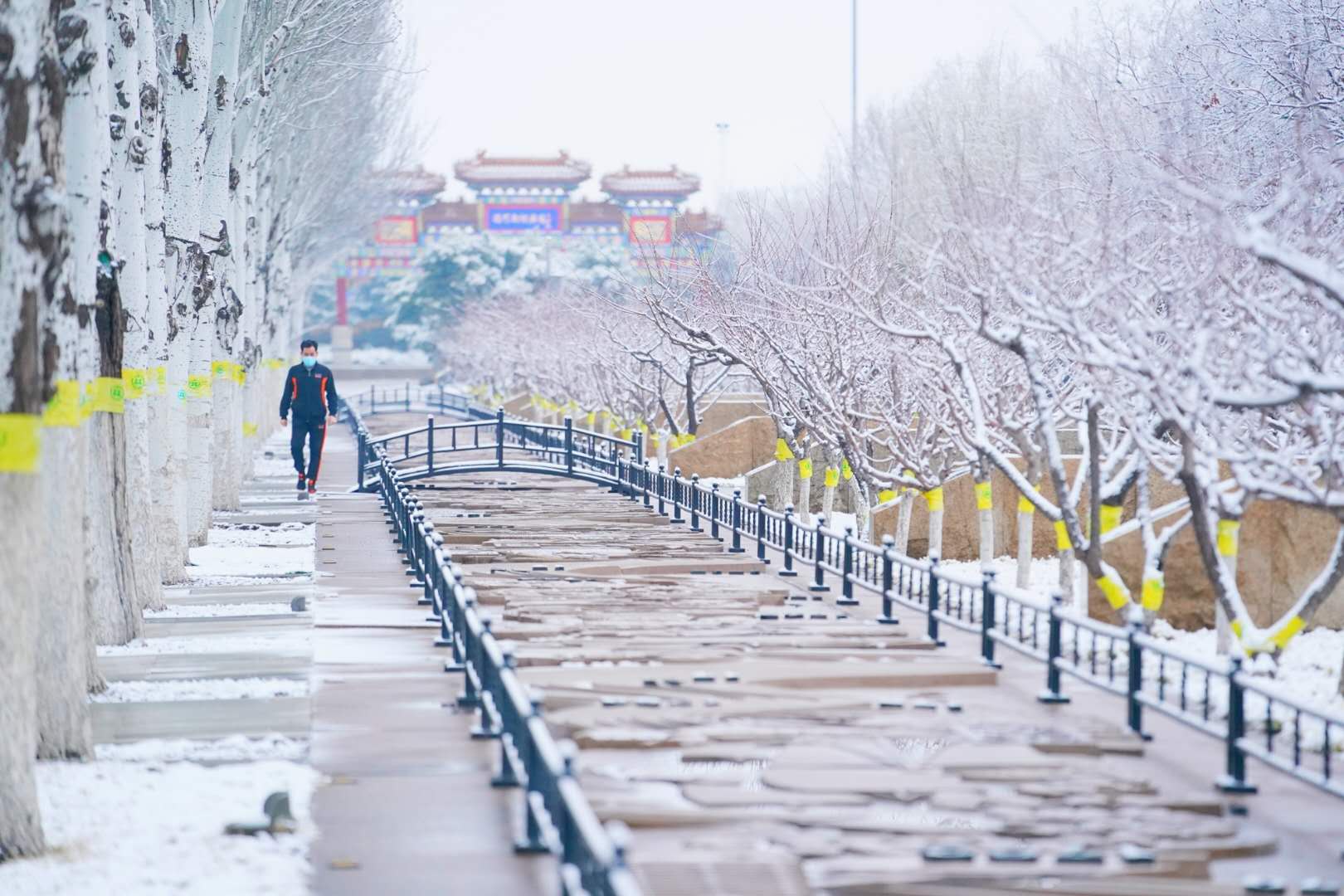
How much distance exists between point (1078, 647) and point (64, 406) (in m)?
6.90

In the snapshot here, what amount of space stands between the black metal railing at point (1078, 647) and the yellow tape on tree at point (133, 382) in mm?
6241

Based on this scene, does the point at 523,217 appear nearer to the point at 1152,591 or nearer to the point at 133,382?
the point at 133,382

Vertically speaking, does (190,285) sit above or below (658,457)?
above

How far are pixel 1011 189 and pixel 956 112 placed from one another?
23210mm

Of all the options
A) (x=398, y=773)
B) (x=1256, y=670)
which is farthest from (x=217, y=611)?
(x=1256, y=670)

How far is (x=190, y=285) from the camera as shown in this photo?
19.1m

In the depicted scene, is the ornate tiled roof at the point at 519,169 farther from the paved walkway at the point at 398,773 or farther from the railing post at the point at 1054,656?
the railing post at the point at 1054,656

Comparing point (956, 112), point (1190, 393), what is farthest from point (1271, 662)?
point (956, 112)

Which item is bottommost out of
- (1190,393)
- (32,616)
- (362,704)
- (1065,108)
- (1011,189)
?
(362,704)

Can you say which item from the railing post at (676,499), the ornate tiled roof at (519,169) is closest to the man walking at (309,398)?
the railing post at (676,499)

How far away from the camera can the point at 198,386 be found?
20.4 meters

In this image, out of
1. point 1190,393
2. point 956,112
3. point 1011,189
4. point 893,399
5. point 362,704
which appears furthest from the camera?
point 956,112

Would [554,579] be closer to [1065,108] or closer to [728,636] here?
[728,636]

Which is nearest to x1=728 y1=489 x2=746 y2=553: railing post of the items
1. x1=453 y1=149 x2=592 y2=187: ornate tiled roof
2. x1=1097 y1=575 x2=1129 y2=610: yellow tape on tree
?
x1=1097 y1=575 x2=1129 y2=610: yellow tape on tree
